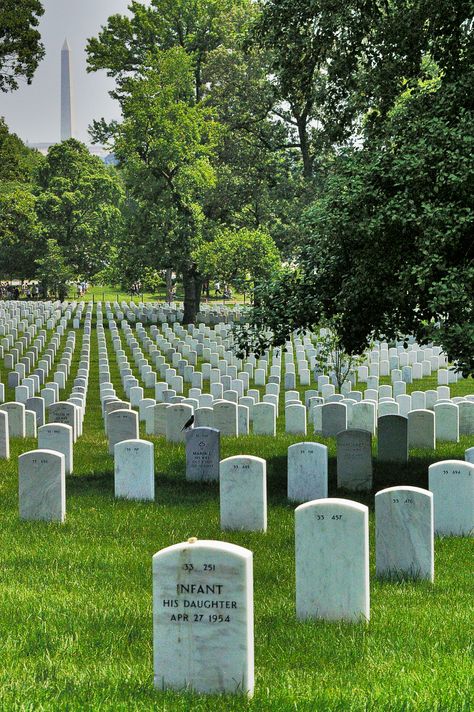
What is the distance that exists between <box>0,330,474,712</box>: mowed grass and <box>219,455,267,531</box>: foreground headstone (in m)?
0.22

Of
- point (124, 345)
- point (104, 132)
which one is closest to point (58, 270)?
point (104, 132)

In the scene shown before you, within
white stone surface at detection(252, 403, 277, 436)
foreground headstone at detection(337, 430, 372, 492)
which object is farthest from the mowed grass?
white stone surface at detection(252, 403, 277, 436)

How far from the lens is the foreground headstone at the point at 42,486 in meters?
11.9

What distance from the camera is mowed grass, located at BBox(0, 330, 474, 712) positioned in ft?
19.2

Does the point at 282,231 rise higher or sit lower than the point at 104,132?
lower

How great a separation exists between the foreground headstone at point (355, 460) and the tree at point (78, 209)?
64086 millimetres

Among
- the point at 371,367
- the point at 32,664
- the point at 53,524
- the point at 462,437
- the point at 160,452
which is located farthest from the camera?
the point at 371,367

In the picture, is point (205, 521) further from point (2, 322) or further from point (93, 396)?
point (2, 322)

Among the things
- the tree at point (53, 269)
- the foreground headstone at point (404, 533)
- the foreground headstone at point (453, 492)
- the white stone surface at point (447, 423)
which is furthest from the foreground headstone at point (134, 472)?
the tree at point (53, 269)

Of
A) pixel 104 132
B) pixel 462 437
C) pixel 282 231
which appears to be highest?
pixel 104 132

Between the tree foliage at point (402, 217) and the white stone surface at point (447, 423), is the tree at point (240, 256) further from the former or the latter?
the tree foliage at point (402, 217)

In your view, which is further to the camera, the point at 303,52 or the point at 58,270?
the point at 58,270

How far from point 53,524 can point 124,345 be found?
30.7m

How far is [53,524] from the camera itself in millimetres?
11844
